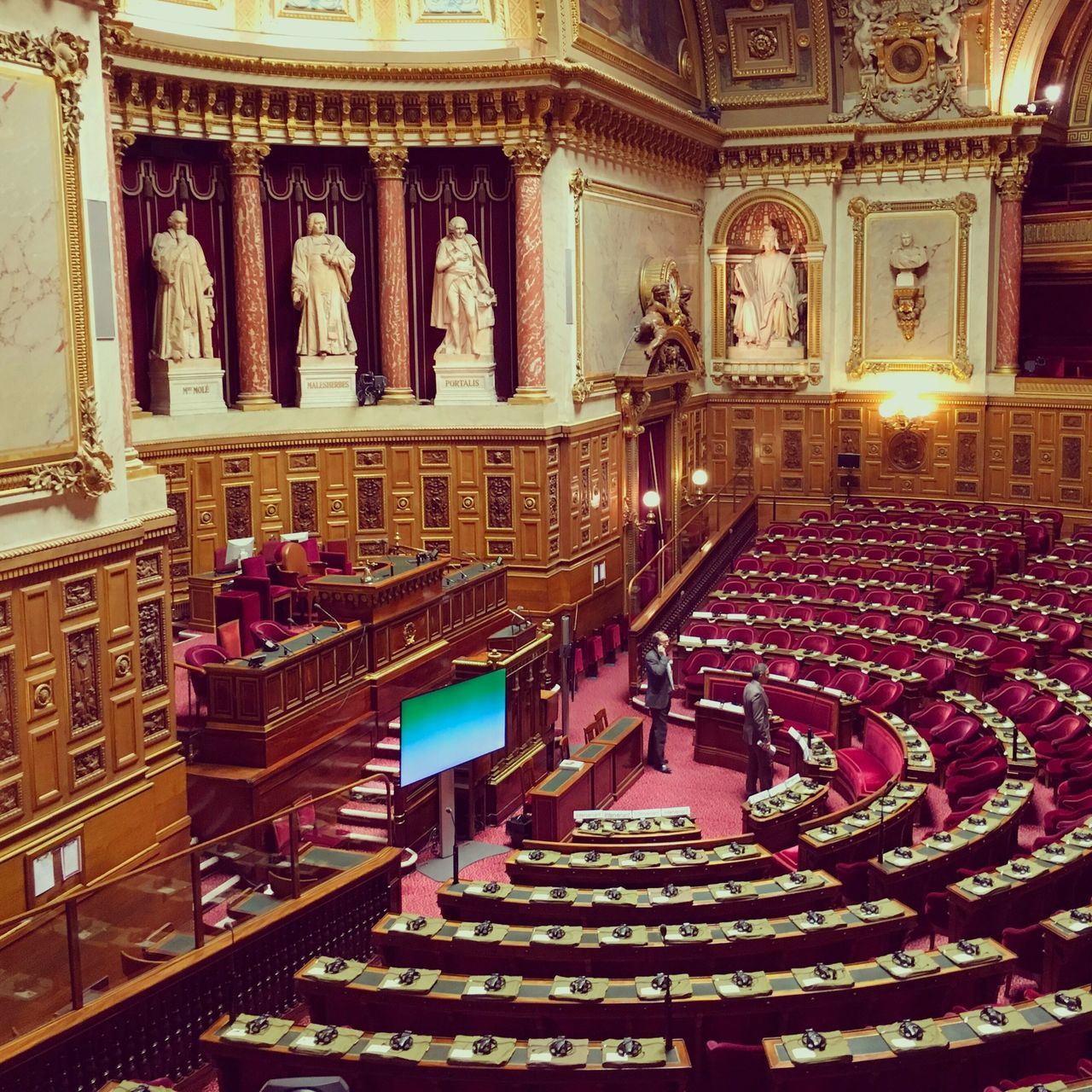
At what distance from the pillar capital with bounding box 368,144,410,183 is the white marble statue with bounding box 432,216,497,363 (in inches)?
41.2

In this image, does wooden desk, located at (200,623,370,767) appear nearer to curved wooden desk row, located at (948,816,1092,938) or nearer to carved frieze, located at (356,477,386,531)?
carved frieze, located at (356,477,386,531)

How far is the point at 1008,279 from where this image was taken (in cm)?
2453

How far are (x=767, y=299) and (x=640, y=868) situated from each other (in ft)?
56.0

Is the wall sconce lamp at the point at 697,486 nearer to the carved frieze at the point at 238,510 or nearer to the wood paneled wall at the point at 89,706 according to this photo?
the carved frieze at the point at 238,510

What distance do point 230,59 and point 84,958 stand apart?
1219cm

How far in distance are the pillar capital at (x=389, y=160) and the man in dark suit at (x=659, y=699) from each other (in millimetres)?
7814

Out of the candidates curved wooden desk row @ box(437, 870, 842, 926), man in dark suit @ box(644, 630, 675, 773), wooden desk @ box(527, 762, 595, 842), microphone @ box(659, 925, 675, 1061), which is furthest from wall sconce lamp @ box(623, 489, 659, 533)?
microphone @ box(659, 925, 675, 1061)

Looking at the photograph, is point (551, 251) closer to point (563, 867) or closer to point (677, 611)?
point (677, 611)

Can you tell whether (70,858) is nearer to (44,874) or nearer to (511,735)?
(44,874)

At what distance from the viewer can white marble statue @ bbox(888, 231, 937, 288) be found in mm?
24812

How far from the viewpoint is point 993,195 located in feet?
80.0

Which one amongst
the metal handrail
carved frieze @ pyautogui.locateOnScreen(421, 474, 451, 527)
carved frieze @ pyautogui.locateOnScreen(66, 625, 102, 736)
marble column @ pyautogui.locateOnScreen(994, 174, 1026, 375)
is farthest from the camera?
marble column @ pyautogui.locateOnScreen(994, 174, 1026, 375)

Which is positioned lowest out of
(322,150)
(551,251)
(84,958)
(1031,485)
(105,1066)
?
(105,1066)

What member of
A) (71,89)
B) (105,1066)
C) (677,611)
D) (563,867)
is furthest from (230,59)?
(105,1066)
